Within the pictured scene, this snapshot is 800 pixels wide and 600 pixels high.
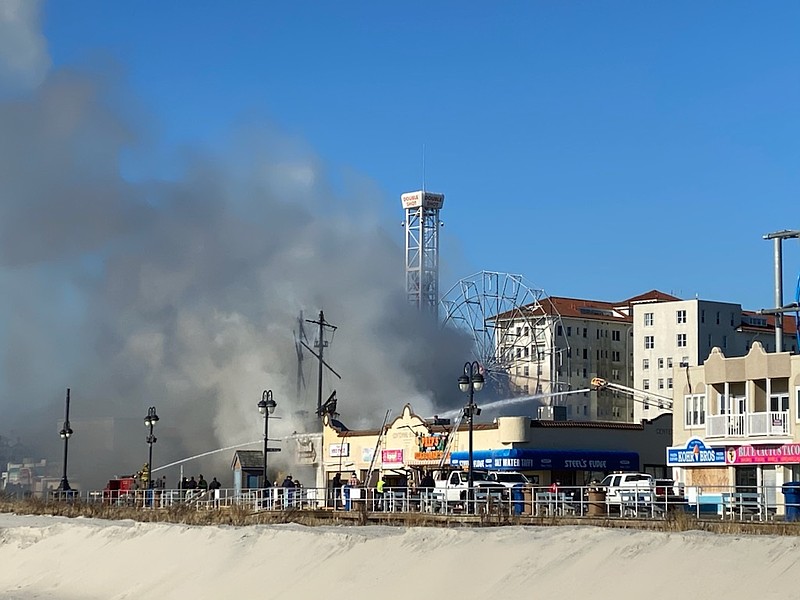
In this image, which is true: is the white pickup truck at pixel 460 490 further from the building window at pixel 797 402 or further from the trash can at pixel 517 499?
the building window at pixel 797 402

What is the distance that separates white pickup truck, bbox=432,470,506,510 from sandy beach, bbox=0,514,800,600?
647cm

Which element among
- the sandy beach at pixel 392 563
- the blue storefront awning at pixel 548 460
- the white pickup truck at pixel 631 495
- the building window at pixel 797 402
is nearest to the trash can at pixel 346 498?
the sandy beach at pixel 392 563

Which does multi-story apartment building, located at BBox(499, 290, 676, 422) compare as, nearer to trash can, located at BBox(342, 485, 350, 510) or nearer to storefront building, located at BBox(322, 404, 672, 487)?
storefront building, located at BBox(322, 404, 672, 487)

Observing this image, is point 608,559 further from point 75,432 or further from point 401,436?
point 75,432

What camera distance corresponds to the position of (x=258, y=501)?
55.0 m

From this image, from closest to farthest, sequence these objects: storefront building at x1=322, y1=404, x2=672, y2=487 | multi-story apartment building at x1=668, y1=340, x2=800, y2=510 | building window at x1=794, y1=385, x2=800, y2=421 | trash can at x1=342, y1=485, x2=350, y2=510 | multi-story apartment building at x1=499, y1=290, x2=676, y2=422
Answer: trash can at x1=342, y1=485, x2=350, y2=510, building window at x1=794, y1=385, x2=800, y2=421, multi-story apartment building at x1=668, y1=340, x2=800, y2=510, storefront building at x1=322, y1=404, x2=672, y2=487, multi-story apartment building at x1=499, y1=290, x2=676, y2=422

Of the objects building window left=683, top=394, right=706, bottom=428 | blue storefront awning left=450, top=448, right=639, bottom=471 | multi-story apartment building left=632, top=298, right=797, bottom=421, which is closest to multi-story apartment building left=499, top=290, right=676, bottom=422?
multi-story apartment building left=632, top=298, right=797, bottom=421

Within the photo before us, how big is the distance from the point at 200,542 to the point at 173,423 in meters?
90.2

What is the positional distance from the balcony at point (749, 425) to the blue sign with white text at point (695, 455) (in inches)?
25.2

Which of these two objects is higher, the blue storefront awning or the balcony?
the balcony

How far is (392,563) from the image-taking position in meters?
34.7

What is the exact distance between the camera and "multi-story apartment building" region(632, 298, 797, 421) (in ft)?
483

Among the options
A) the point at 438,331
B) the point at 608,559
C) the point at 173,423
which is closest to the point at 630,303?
the point at 438,331

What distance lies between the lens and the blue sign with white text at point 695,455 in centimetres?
5956
